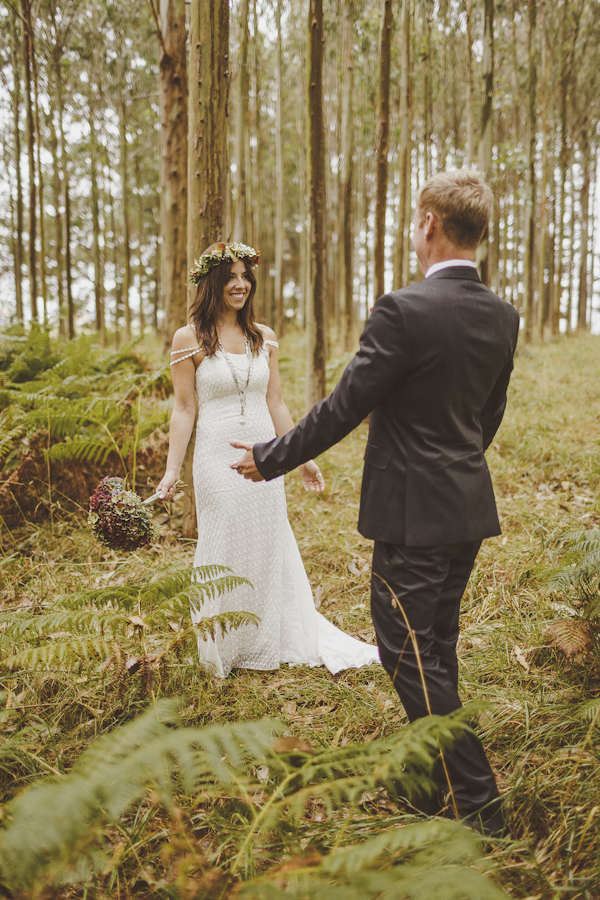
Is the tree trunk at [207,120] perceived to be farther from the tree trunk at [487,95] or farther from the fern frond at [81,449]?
the tree trunk at [487,95]

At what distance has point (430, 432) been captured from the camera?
2.12 m

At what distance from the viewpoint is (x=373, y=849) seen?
1.26 meters

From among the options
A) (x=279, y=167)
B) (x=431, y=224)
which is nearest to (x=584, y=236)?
(x=279, y=167)

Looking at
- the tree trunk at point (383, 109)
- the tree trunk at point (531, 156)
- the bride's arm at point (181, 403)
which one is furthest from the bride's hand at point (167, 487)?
the tree trunk at point (531, 156)

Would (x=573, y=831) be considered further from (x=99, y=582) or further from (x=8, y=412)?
(x=8, y=412)

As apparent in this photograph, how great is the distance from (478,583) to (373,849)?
→ 3.13m

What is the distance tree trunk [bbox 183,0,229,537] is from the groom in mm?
2803

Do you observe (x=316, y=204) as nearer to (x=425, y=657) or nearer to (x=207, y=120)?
(x=207, y=120)

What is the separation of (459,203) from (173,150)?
5.66 m

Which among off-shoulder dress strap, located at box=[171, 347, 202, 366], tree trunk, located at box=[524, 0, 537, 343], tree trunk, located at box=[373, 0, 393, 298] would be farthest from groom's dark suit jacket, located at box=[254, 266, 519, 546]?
tree trunk, located at box=[524, 0, 537, 343]

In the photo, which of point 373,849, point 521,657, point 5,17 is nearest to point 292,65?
point 5,17

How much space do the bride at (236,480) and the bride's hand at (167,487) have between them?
0.7 inches

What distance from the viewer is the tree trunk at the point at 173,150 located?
6.02m

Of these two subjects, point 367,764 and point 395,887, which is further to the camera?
point 367,764
